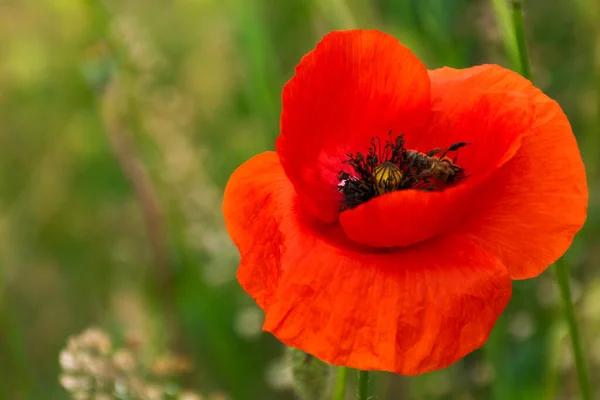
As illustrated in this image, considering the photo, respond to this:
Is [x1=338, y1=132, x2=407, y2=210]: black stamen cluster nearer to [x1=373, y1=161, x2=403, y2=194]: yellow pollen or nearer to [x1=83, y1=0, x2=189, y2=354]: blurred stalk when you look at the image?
[x1=373, y1=161, x2=403, y2=194]: yellow pollen

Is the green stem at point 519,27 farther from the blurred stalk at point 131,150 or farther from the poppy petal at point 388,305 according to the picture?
the blurred stalk at point 131,150

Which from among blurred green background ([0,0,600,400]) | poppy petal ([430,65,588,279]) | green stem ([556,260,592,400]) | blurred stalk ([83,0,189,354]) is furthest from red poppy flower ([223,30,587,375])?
blurred stalk ([83,0,189,354])

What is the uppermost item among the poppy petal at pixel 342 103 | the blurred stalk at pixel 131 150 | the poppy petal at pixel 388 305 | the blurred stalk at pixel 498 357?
the blurred stalk at pixel 131 150


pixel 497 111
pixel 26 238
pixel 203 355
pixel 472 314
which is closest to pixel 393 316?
pixel 472 314

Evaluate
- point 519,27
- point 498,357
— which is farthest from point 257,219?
point 498,357

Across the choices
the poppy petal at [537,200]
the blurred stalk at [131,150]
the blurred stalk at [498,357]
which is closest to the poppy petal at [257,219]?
the poppy petal at [537,200]
